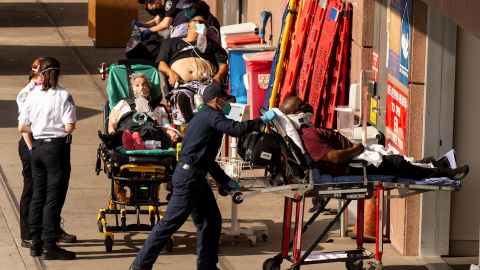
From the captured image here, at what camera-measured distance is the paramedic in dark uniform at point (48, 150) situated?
9.12 m

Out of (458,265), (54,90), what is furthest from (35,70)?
(458,265)

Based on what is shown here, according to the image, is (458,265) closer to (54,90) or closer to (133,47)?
(54,90)

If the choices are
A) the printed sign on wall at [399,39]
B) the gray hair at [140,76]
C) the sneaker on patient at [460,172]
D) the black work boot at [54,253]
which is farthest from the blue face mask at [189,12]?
the sneaker on patient at [460,172]

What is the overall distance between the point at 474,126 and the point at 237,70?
5.07m

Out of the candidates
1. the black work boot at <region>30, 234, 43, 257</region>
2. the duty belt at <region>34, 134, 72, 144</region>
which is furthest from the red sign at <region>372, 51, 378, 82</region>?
the black work boot at <region>30, 234, 43, 257</region>

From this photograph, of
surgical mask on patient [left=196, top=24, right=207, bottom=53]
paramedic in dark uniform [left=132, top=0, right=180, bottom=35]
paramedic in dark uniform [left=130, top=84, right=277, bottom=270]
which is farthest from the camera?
paramedic in dark uniform [left=132, top=0, right=180, bottom=35]

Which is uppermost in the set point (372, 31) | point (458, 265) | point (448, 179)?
point (372, 31)

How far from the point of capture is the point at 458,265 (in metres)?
9.42

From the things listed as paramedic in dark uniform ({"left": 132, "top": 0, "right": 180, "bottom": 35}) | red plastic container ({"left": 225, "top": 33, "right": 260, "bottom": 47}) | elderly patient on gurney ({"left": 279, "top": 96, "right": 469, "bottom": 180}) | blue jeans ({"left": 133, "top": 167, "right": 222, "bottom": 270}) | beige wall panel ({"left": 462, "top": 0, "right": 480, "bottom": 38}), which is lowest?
blue jeans ({"left": 133, "top": 167, "right": 222, "bottom": 270})

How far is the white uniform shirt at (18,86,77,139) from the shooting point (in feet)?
29.9

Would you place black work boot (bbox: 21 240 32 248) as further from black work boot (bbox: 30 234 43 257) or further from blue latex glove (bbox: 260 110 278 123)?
blue latex glove (bbox: 260 110 278 123)

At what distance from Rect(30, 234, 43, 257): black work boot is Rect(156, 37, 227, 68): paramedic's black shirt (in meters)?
4.52

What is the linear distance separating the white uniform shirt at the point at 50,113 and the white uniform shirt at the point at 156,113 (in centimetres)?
160

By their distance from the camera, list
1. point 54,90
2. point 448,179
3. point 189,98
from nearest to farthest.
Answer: point 448,179, point 54,90, point 189,98
